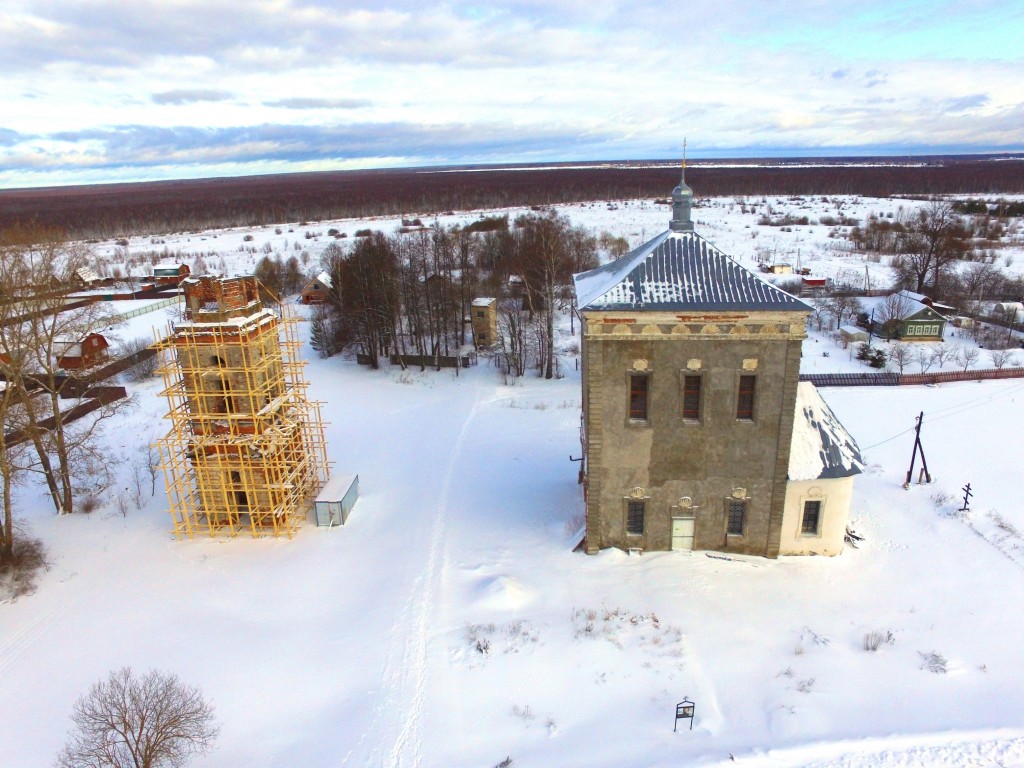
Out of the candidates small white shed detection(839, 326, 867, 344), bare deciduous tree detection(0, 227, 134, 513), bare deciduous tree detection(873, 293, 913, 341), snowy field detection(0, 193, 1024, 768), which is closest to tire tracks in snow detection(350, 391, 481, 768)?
snowy field detection(0, 193, 1024, 768)

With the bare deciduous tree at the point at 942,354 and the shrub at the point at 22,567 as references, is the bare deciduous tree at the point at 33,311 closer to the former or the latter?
the shrub at the point at 22,567

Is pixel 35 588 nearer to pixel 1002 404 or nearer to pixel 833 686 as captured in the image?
pixel 833 686

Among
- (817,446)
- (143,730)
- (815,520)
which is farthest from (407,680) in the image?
(817,446)

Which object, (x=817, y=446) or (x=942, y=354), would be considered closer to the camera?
(x=817, y=446)

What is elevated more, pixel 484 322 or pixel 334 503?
pixel 484 322

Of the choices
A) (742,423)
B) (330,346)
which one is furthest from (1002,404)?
(330,346)

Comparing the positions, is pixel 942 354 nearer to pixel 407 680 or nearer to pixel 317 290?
pixel 407 680
